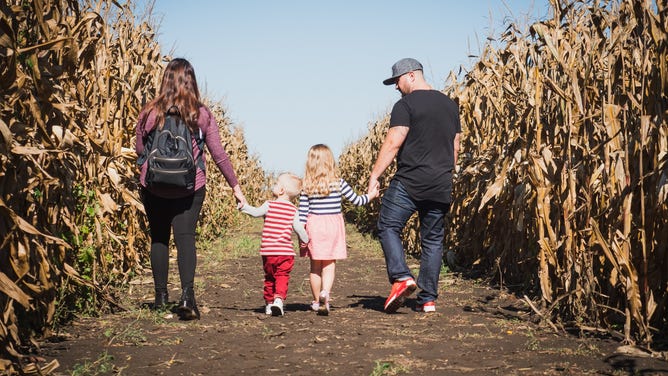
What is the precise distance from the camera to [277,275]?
6.22 meters

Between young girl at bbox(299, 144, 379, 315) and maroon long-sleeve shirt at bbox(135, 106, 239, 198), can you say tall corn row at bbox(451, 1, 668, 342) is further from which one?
maroon long-sleeve shirt at bbox(135, 106, 239, 198)

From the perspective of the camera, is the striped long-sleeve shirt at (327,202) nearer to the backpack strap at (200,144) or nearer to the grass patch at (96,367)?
the backpack strap at (200,144)

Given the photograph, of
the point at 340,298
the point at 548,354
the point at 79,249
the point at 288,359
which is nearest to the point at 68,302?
the point at 79,249

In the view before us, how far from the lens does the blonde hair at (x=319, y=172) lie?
6352 millimetres

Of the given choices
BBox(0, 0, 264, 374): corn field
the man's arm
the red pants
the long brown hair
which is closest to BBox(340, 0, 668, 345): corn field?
the man's arm

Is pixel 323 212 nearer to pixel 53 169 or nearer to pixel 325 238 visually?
pixel 325 238

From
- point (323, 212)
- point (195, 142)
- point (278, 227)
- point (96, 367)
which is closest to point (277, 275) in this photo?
point (278, 227)

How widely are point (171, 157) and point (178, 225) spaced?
1.90ft

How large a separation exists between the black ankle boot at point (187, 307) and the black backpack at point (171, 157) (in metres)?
0.79

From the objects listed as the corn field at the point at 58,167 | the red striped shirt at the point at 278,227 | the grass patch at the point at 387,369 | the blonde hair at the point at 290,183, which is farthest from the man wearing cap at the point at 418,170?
the corn field at the point at 58,167

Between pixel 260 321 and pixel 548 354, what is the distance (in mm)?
2350

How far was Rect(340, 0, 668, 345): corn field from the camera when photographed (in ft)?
14.5

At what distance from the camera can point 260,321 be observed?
232 inches

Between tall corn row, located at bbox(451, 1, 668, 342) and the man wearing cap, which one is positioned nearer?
tall corn row, located at bbox(451, 1, 668, 342)
